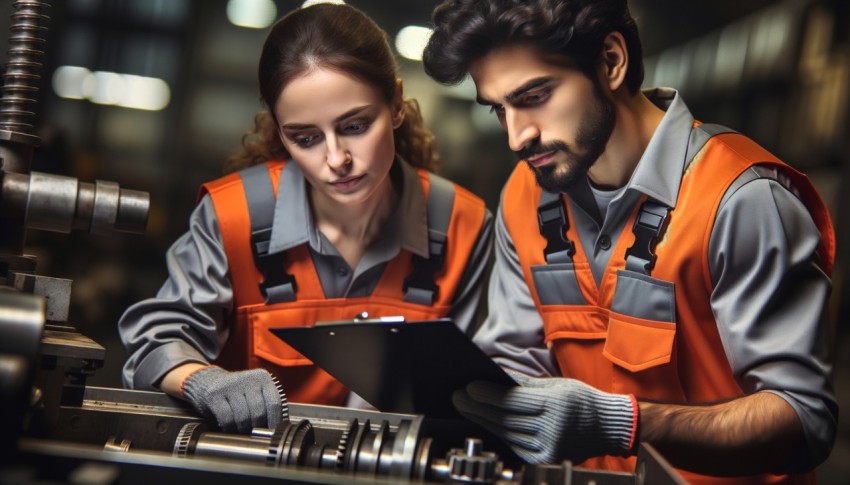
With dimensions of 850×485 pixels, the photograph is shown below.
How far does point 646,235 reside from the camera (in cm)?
176

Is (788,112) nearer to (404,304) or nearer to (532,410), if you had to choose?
(404,304)

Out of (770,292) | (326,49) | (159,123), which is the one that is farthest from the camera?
(159,123)

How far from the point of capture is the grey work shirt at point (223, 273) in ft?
6.45

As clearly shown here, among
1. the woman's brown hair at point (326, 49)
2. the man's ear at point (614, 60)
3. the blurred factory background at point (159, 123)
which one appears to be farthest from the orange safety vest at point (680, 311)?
the blurred factory background at point (159, 123)

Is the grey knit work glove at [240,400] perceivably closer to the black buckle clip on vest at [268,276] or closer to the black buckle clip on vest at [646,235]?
the black buckle clip on vest at [268,276]

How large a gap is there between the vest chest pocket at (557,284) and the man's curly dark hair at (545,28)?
1.38 ft

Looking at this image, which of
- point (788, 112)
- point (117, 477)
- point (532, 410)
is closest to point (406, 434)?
point (532, 410)

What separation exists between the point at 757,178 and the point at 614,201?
11.4 inches

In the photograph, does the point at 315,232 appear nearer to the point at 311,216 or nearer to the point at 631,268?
the point at 311,216

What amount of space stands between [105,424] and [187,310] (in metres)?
0.50

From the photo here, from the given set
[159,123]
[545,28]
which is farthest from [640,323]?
[159,123]

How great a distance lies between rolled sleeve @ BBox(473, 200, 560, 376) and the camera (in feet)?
6.52

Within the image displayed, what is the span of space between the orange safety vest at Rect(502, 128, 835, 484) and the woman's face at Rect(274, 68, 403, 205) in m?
0.52

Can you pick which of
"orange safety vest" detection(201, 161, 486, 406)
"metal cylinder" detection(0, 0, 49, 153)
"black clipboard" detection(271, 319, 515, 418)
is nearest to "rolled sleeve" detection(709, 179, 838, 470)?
"black clipboard" detection(271, 319, 515, 418)
